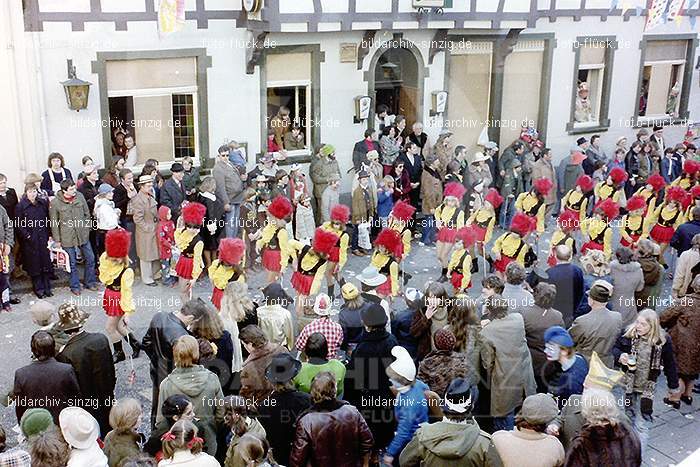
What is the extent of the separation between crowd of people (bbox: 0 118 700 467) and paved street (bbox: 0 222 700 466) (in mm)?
154

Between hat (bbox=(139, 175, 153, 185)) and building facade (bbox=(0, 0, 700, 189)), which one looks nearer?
hat (bbox=(139, 175, 153, 185))

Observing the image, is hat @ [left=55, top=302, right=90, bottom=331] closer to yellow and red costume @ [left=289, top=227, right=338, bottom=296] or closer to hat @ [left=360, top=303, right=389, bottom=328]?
hat @ [left=360, top=303, right=389, bottom=328]

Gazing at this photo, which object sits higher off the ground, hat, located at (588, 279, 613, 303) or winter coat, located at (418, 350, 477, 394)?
hat, located at (588, 279, 613, 303)

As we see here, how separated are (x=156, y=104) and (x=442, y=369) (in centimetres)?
872

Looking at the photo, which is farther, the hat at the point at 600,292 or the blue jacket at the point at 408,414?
the hat at the point at 600,292

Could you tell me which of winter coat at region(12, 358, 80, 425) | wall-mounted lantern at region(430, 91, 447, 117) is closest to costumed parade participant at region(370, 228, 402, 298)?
winter coat at region(12, 358, 80, 425)

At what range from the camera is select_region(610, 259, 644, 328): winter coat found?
343 inches

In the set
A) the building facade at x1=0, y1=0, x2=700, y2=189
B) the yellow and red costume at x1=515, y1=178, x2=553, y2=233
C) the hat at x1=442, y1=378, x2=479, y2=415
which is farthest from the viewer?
the building facade at x1=0, y1=0, x2=700, y2=189

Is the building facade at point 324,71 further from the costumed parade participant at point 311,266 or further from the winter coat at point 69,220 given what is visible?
the costumed parade participant at point 311,266

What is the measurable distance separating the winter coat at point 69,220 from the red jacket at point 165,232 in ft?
3.36

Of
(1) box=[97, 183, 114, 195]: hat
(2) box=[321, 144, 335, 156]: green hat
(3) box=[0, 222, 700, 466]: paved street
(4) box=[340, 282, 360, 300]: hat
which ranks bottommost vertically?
(3) box=[0, 222, 700, 466]: paved street

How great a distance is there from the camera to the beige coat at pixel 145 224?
11273 mm

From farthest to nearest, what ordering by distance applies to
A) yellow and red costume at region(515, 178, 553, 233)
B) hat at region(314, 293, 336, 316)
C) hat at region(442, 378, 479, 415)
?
yellow and red costume at region(515, 178, 553, 233)
hat at region(314, 293, 336, 316)
hat at region(442, 378, 479, 415)

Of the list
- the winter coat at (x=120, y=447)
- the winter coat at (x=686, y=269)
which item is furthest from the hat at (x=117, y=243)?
the winter coat at (x=686, y=269)
